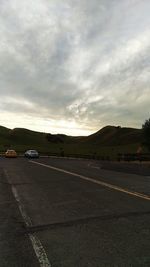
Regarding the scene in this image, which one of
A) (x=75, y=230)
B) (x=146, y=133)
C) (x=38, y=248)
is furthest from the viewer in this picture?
(x=146, y=133)

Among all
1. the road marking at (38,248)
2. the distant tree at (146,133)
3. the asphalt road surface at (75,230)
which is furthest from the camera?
the distant tree at (146,133)

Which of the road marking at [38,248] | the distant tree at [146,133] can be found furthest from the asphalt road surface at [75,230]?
the distant tree at [146,133]

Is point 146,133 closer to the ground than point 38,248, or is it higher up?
higher up

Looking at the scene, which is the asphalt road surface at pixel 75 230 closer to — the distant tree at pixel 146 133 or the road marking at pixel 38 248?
the road marking at pixel 38 248

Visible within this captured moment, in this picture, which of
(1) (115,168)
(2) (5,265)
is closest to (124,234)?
(2) (5,265)

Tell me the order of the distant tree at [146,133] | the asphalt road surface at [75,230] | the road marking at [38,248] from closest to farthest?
the road marking at [38,248] → the asphalt road surface at [75,230] → the distant tree at [146,133]

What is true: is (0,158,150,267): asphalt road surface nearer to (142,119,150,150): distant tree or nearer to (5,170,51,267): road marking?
(5,170,51,267): road marking

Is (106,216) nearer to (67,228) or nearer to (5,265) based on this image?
(67,228)

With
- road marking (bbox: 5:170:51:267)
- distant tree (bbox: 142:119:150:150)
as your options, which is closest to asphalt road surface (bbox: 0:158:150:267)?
road marking (bbox: 5:170:51:267)

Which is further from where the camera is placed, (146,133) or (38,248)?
(146,133)

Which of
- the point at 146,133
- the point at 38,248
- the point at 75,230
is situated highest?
the point at 146,133

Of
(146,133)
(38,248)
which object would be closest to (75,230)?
(38,248)

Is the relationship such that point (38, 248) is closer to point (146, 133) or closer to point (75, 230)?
point (75, 230)

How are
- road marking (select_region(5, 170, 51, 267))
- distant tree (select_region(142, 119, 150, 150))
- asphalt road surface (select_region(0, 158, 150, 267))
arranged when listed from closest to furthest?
road marking (select_region(5, 170, 51, 267)) < asphalt road surface (select_region(0, 158, 150, 267)) < distant tree (select_region(142, 119, 150, 150))
